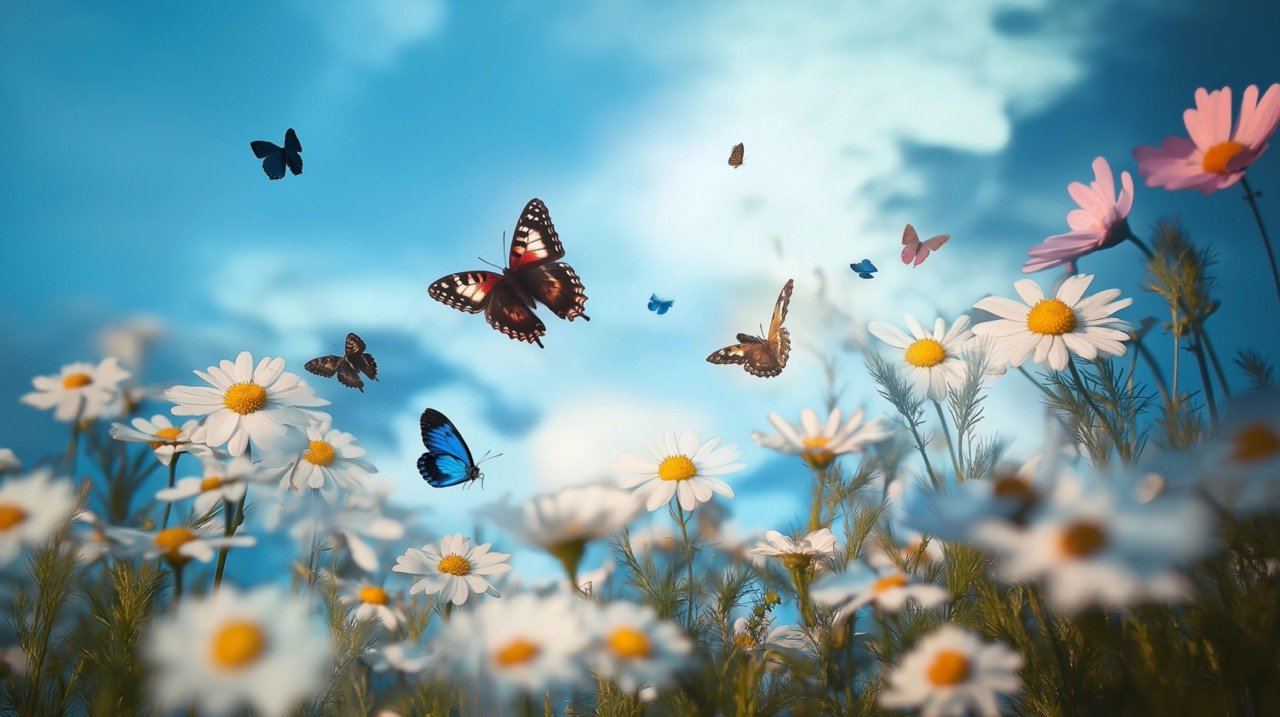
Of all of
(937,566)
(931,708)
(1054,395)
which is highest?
(1054,395)

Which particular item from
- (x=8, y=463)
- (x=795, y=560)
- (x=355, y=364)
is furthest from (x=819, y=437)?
(x=355, y=364)

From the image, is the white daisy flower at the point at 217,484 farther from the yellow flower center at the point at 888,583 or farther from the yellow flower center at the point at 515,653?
the yellow flower center at the point at 888,583

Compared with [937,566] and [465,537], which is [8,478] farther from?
[937,566]

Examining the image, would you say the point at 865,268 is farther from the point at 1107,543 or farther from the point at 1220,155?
the point at 1107,543

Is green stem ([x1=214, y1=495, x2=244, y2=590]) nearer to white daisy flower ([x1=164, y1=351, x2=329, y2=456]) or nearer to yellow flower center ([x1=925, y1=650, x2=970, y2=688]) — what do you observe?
white daisy flower ([x1=164, y1=351, x2=329, y2=456])

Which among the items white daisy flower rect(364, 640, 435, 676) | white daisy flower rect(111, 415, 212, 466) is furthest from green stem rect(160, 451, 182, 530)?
white daisy flower rect(364, 640, 435, 676)

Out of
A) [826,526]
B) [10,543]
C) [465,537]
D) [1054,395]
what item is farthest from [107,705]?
[1054,395]

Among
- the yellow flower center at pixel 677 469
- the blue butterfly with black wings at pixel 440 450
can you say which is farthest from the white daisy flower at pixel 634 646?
the blue butterfly with black wings at pixel 440 450
